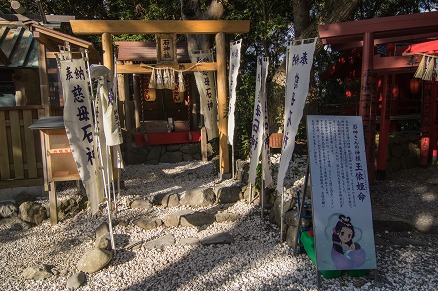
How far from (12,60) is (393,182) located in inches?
362

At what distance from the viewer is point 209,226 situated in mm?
5578

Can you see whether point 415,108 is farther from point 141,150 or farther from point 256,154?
point 141,150

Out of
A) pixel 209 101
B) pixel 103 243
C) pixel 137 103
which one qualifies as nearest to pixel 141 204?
pixel 103 243

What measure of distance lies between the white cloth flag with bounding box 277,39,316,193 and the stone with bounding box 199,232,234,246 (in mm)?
1215

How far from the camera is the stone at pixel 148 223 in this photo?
549 cm

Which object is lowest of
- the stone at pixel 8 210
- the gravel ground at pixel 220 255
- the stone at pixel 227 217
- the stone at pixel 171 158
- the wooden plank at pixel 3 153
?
the gravel ground at pixel 220 255

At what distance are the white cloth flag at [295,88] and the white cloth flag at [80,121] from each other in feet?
8.22

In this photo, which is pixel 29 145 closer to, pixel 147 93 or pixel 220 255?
pixel 220 255

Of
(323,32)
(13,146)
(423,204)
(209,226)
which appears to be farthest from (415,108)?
(13,146)

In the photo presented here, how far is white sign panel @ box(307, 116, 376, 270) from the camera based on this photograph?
3.60 meters

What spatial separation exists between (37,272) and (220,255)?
87.6 inches

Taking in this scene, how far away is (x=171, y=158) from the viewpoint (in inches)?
424

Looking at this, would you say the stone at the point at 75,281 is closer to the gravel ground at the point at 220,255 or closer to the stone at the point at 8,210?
the gravel ground at the point at 220,255

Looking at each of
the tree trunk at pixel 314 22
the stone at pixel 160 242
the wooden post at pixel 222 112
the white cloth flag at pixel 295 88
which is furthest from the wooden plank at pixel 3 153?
the tree trunk at pixel 314 22
